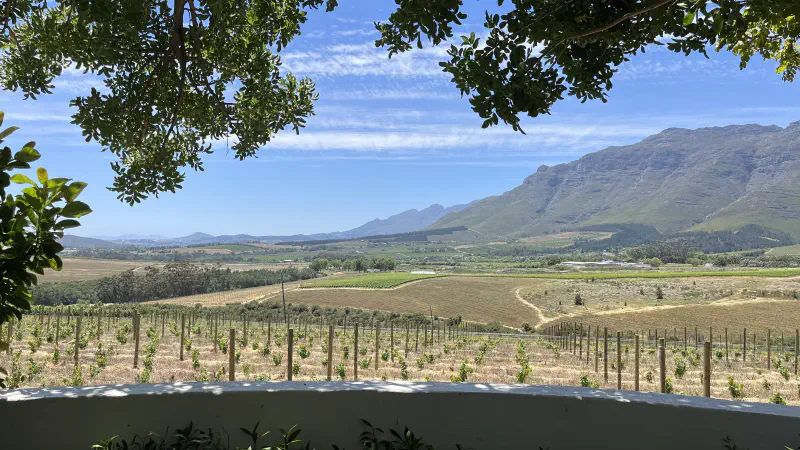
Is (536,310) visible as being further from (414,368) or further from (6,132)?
(6,132)

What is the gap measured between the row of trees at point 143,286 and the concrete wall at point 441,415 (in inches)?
2923

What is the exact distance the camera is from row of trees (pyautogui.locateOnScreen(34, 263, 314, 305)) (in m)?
68.3

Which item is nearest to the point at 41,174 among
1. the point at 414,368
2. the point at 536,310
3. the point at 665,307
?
the point at 414,368

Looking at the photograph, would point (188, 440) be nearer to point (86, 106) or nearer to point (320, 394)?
point (320, 394)

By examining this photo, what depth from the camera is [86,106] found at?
5652 mm

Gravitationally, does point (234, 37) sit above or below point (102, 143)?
above

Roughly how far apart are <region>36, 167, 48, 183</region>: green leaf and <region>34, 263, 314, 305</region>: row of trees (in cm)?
7475

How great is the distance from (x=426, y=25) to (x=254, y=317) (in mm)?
42912

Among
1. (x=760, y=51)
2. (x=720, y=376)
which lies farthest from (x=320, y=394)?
(x=720, y=376)

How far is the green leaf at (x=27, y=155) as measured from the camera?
2.09m

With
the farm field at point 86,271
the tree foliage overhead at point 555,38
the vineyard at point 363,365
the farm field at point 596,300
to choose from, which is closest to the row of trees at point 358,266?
the farm field at point 86,271

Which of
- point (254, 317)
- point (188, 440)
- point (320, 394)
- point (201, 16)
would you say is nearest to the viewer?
point (188, 440)

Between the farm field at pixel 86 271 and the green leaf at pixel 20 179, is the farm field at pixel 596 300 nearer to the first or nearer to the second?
the green leaf at pixel 20 179

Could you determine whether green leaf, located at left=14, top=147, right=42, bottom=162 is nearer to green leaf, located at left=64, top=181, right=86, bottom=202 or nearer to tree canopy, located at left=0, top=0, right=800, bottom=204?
green leaf, located at left=64, top=181, right=86, bottom=202
